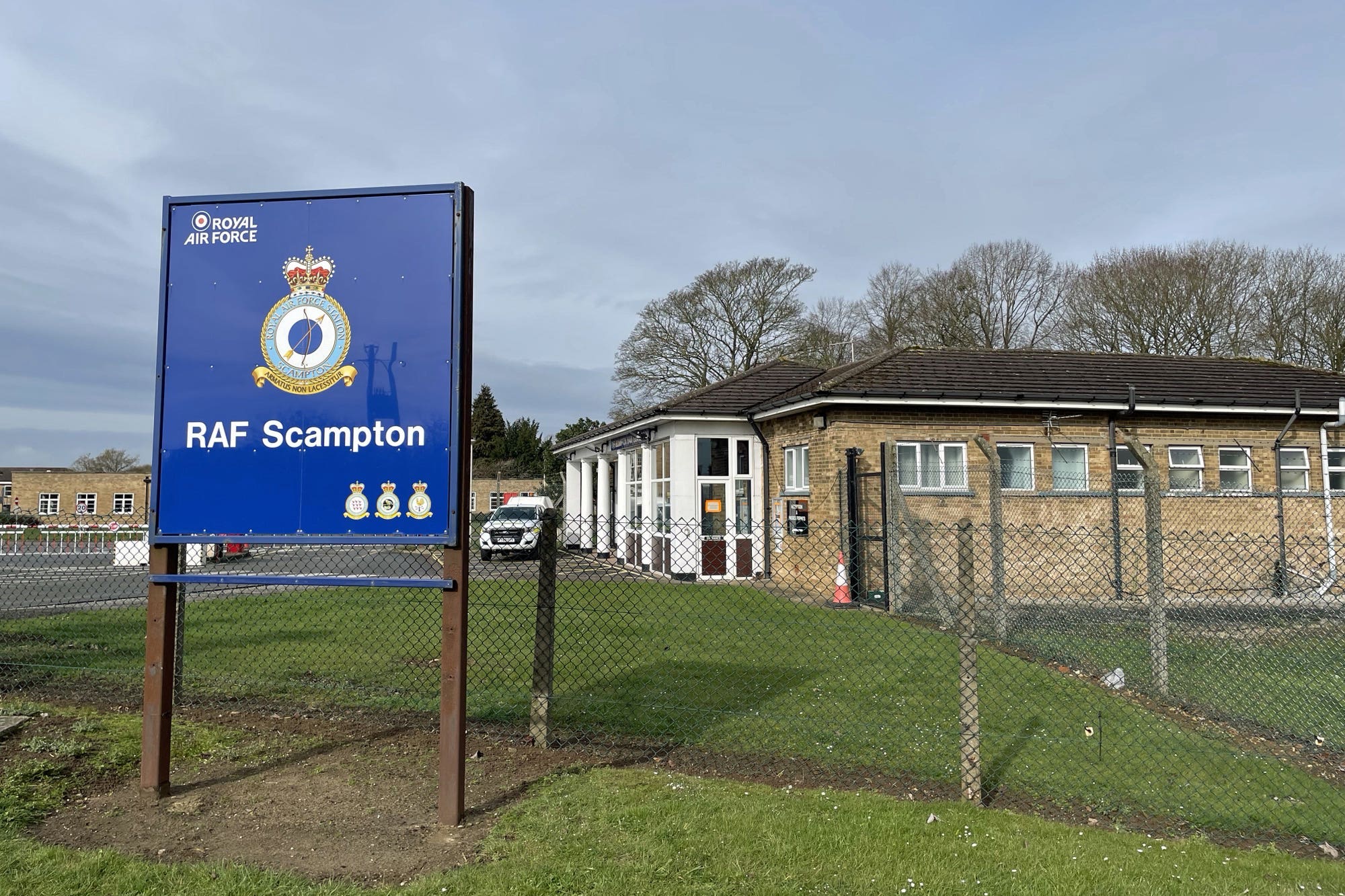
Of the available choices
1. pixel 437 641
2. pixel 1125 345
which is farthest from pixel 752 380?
pixel 1125 345

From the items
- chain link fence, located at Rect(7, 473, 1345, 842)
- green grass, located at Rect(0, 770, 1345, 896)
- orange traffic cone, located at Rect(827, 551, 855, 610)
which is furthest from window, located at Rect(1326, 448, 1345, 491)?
green grass, located at Rect(0, 770, 1345, 896)

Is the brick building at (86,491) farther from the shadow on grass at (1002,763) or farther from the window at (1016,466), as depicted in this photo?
the shadow on grass at (1002,763)

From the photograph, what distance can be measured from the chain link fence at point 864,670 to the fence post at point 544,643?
0.01 metres

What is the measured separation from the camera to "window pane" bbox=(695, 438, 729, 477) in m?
17.8

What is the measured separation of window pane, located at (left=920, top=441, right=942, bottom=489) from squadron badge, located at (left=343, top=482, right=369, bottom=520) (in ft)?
38.8

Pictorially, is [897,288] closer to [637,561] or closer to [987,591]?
[637,561]

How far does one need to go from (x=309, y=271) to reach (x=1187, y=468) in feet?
52.9

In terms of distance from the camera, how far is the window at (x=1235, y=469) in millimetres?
16359

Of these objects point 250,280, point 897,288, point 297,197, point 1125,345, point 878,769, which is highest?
point 897,288

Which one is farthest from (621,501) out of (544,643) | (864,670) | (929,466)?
(544,643)

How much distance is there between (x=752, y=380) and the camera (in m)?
19.9

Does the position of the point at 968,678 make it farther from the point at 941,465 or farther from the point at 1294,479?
the point at 1294,479

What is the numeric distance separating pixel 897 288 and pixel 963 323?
363 centimetres

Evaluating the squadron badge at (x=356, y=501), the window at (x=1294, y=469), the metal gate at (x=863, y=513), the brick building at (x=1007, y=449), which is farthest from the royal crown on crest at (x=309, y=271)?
the window at (x=1294, y=469)
